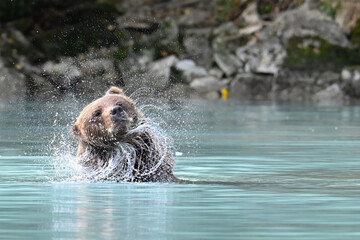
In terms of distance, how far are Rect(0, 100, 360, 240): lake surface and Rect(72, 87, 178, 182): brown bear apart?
0.19 metres

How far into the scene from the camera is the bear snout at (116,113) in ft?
30.7

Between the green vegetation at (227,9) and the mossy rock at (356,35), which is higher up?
the green vegetation at (227,9)

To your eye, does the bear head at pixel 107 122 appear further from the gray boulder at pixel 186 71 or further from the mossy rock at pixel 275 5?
the mossy rock at pixel 275 5

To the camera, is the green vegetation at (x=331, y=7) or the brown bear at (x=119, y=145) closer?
the brown bear at (x=119, y=145)

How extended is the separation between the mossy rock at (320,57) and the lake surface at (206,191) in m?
14.6

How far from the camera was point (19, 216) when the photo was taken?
750cm

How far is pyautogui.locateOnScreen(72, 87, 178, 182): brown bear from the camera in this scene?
9445 millimetres

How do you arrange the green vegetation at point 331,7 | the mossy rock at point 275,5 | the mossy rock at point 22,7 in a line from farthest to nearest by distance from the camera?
the mossy rock at point 275,5 < the mossy rock at point 22,7 < the green vegetation at point 331,7

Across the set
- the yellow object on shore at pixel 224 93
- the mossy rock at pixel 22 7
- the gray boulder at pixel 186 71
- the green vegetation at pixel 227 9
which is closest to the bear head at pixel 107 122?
the yellow object on shore at pixel 224 93

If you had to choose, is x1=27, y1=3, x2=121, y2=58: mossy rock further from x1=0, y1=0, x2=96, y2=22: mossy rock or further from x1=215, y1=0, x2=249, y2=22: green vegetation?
x1=215, y1=0, x2=249, y2=22: green vegetation

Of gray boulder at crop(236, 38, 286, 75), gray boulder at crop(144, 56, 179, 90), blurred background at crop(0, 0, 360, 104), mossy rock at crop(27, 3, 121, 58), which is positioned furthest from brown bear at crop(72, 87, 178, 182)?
mossy rock at crop(27, 3, 121, 58)

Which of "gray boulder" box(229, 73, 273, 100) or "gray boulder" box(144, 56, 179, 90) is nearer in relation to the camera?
"gray boulder" box(144, 56, 179, 90)

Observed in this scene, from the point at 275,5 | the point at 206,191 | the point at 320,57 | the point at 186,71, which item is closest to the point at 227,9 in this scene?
the point at 275,5

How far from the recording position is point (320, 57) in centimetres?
3297
